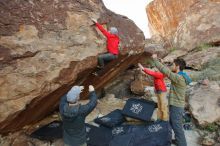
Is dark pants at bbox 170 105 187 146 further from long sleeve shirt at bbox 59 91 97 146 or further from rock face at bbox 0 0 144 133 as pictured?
rock face at bbox 0 0 144 133

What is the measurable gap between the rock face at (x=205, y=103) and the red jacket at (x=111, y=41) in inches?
99.2

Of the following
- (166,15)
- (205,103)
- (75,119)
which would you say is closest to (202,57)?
(205,103)

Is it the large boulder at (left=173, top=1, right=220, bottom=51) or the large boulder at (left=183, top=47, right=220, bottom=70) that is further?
the large boulder at (left=173, top=1, right=220, bottom=51)

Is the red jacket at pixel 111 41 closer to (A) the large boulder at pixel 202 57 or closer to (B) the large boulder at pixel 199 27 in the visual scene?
(A) the large boulder at pixel 202 57

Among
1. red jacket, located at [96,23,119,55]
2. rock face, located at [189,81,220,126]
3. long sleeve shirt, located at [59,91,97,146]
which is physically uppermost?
red jacket, located at [96,23,119,55]

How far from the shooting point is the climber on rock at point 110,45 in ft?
24.4

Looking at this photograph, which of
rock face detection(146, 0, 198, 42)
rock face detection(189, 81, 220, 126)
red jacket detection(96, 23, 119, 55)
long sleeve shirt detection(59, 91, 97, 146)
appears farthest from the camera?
rock face detection(146, 0, 198, 42)

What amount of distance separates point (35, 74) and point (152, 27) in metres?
14.9

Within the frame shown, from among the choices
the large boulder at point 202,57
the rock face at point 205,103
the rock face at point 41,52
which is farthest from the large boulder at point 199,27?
the rock face at point 41,52

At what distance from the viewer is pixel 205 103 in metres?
8.07

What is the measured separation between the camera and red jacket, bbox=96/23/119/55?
7.44 metres

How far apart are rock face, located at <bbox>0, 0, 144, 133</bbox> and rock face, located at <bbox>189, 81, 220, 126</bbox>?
2.90m

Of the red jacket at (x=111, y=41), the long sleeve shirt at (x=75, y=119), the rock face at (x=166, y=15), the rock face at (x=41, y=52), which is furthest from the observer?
the rock face at (x=166, y=15)

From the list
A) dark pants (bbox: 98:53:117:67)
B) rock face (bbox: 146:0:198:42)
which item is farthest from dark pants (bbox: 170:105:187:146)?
rock face (bbox: 146:0:198:42)
